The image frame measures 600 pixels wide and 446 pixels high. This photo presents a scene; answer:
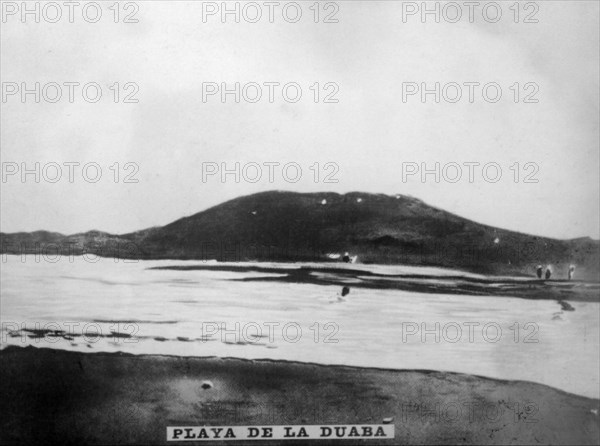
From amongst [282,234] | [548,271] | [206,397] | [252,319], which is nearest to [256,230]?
[282,234]

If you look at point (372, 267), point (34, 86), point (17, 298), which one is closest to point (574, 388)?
point (372, 267)

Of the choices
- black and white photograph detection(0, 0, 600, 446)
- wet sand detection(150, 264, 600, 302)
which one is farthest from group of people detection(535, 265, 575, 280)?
black and white photograph detection(0, 0, 600, 446)

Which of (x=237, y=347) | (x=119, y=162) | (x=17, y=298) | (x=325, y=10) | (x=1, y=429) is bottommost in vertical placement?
(x=1, y=429)

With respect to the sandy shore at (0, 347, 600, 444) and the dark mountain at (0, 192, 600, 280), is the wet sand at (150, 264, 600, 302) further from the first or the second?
the sandy shore at (0, 347, 600, 444)

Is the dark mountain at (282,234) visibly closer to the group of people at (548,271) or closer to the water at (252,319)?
the water at (252,319)

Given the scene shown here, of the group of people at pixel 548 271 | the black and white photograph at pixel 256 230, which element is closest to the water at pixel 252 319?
the black and white photograph at pixel 256 230

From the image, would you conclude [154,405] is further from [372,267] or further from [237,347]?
[372,267]

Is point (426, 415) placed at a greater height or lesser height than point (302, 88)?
lesser
